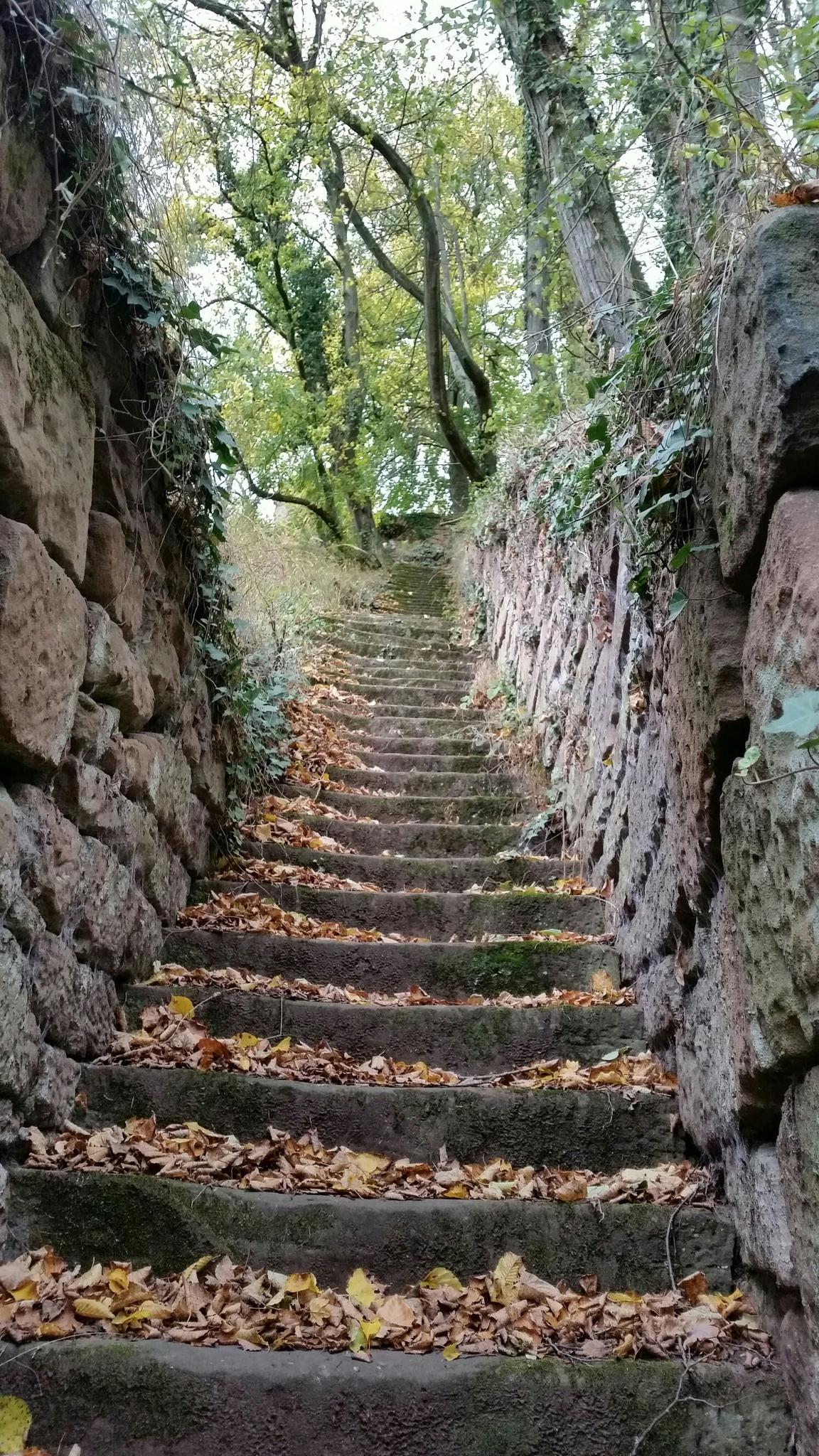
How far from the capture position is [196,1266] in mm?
1920

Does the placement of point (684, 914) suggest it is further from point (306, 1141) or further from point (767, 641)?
point (306, 1141)

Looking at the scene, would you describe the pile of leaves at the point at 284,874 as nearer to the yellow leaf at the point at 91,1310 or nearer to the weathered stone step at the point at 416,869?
the weathered stone step at the point at 416,869

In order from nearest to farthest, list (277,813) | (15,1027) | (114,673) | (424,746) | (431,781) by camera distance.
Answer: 1. (15,1027)
2. (114,673)
3. (277,813)
4. (431,781)
5. (424,746)

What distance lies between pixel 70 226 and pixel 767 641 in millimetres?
2009

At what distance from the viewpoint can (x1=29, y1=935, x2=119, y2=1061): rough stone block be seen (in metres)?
2.18

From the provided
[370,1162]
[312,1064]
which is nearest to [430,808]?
[312,1064]

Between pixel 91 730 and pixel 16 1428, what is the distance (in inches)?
59.5

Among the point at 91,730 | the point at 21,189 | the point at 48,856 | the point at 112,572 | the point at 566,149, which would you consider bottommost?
the point at 48,856

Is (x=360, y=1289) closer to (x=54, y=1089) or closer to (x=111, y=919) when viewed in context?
(x=54, y=1089)

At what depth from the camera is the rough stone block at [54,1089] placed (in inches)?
84.0

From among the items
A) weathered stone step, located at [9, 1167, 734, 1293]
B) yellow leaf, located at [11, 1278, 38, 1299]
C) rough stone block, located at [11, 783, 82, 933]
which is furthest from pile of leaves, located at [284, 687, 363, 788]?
yellow leaf, located at [11, 1278, 38, 1299]

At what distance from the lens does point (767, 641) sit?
176 centimetres

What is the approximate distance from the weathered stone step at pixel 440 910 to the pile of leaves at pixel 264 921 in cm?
4

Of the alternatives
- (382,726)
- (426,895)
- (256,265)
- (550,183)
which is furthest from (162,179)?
(256,265)
